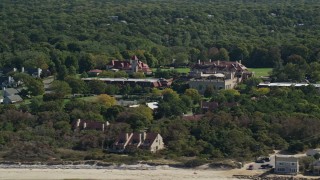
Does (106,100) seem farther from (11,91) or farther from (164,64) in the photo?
(164,64)

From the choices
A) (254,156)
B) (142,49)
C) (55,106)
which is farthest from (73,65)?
(254,156)

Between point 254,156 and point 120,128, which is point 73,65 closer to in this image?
point 120,128

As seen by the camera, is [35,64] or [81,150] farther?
[35,64]

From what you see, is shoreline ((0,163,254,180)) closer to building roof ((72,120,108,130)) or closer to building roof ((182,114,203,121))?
building roof ((72,120,108,130))

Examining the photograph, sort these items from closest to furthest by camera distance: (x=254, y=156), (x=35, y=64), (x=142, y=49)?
(x=254, y=156)
(x=35, y=64)
(x=142, y=49)

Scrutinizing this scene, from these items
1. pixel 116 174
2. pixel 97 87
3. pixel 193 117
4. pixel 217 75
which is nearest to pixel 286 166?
pixel 116 174

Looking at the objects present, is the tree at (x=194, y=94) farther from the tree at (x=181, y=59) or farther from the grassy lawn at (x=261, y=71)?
the tree at (x=181, y=59)
